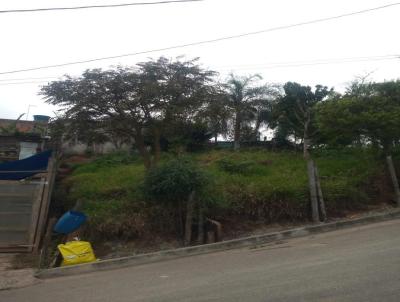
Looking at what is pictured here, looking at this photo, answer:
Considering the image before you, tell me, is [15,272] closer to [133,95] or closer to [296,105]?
[133,95]

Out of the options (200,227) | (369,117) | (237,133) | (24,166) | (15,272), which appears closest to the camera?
(15,272)

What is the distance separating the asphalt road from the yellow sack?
73 centimetres

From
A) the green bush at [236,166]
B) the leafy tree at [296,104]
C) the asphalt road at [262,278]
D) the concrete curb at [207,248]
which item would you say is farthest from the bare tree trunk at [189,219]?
the leafy tree at [296,104]

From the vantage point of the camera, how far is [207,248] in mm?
9352

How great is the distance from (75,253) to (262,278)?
4.09m

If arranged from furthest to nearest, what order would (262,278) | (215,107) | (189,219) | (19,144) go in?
(19,144), (215,107), (189,219), (262,278)

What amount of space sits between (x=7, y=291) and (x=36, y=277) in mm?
949

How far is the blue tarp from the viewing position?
1158 centimetres

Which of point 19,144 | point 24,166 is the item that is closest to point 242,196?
point 24,166

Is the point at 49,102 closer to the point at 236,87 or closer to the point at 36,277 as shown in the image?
the point at 36,277

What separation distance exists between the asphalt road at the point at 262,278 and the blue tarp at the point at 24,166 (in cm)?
455

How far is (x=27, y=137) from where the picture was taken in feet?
57.7

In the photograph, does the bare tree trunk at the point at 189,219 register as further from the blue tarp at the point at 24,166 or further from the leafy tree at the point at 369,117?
the leafy tree at the point at 369,117

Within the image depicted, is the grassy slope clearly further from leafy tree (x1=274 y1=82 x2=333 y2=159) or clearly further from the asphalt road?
leafy tree (x1=274 y1=82 x2=333 y2=159)
